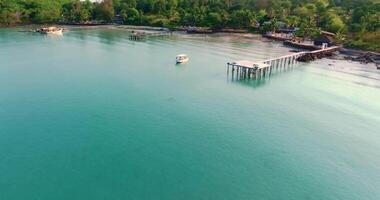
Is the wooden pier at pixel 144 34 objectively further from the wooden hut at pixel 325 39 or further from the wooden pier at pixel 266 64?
the wooden hut at pixel 325 39

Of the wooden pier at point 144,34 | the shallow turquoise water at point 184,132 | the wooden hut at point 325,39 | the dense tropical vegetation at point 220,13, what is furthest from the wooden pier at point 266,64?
the wooden pier at point 144,34

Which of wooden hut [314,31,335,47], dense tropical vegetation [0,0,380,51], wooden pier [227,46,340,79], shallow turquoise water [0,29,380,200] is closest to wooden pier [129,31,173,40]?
dense tropical vegetation [0,0,380,51]

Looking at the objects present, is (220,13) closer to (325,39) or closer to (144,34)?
(144,34)

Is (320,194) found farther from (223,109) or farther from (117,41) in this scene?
(117,41)

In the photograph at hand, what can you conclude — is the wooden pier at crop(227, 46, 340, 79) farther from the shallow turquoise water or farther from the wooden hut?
the wooden hut

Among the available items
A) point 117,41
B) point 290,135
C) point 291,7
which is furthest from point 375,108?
point 291,7
